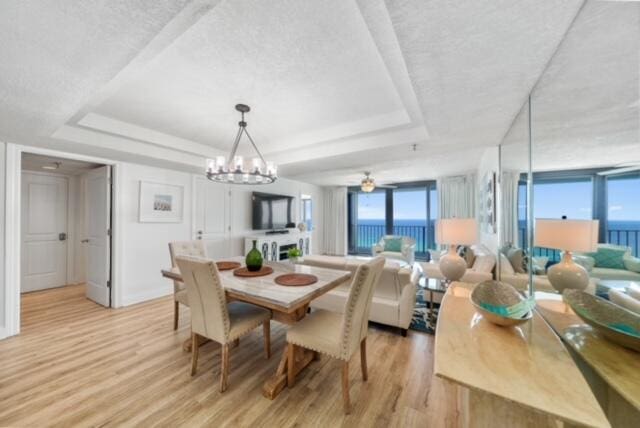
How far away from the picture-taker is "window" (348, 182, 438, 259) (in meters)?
6.56

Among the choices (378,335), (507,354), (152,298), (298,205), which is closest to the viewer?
(507,354)

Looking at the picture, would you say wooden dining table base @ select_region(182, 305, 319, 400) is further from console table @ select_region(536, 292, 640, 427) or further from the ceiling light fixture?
the ceiling light fixture

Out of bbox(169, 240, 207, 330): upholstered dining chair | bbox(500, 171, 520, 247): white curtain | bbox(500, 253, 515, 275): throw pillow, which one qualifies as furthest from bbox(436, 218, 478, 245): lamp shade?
bbox(169, 240, 207, 330): upholstered dining chair

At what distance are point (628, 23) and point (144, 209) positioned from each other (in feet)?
15.7

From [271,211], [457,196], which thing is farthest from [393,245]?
[271,211]

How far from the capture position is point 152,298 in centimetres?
371

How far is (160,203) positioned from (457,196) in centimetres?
622

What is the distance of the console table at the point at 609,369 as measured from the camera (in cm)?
71

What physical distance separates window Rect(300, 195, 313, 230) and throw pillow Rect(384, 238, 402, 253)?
2.31 meters

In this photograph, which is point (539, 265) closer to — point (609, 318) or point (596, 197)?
point (596, 197)

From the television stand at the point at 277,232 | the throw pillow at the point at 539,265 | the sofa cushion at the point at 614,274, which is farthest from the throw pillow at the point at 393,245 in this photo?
the sofa cushion at the point at 614,274

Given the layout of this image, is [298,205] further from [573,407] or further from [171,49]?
[573,407]

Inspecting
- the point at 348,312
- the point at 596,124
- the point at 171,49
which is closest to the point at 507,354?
the point at 348,312

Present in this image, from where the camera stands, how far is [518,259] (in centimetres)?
206
